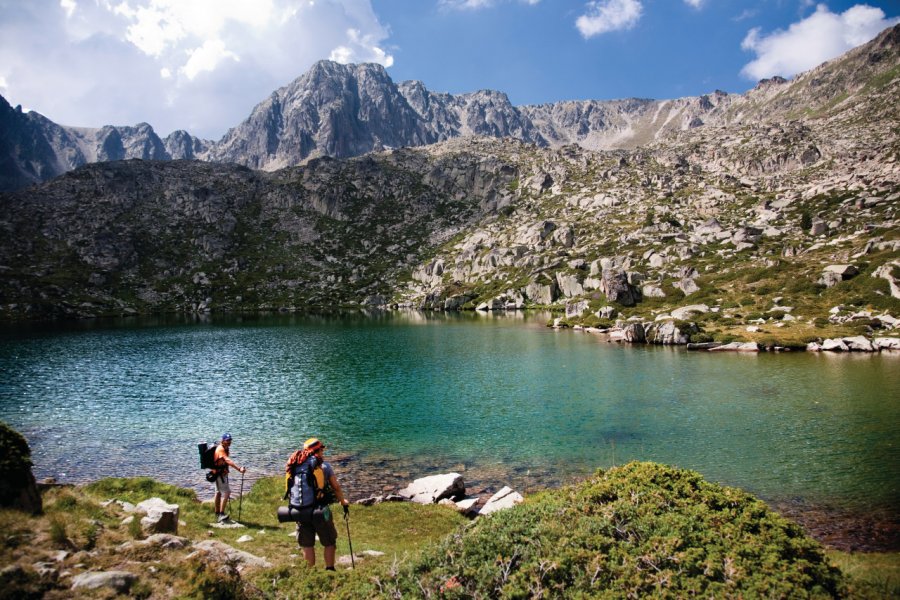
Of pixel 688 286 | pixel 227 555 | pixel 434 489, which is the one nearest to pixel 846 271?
pixel 688 286

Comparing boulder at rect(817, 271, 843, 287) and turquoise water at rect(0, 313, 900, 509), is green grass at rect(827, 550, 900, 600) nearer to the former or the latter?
turquoise water at rect(0, 313, 900, 509)

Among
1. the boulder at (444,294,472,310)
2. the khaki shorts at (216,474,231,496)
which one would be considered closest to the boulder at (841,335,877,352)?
the khaki shorts at (216,474,231,496)

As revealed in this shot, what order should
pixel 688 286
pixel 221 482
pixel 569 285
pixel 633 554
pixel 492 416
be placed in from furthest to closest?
pixel 569 285, pixel 688 286, pixel 492 416, pixel 221 482, pixel 633 554

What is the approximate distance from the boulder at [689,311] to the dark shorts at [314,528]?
330 ft

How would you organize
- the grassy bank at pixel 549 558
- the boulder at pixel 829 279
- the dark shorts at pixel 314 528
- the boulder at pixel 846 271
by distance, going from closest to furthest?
1. the grassy bank at pixel 549 558
2. the dark shorts at pixel 314 528
3. the boulder at pixel 846 271
4. the boulder at pixel 829 279

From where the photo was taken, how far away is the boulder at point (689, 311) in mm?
100188

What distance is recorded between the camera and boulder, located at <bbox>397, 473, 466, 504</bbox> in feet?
81.6

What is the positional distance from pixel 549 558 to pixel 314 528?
7633 millimetres

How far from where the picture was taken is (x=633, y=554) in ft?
33.7

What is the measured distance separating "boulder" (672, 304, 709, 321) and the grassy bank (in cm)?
9519

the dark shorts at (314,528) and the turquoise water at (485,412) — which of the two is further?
the turquoise water at (485,412)

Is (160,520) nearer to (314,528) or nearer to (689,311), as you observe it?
(314,528)

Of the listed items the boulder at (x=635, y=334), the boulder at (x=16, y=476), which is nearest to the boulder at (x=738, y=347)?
the boulder at (x=635, y=334)

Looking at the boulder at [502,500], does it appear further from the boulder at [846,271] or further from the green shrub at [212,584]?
the boulder at [846,271]
